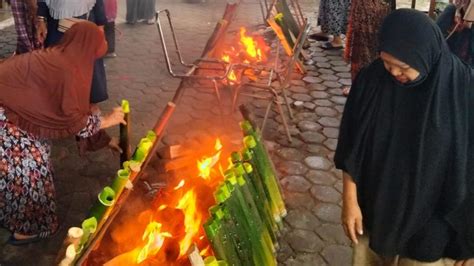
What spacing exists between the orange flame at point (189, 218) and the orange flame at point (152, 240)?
0.13 meters

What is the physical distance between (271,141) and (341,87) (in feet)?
7.53

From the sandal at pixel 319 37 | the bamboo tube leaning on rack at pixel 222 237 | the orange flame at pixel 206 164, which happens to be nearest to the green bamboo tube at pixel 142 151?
the orange flame at pixel 206 164

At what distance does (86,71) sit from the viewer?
135 inches

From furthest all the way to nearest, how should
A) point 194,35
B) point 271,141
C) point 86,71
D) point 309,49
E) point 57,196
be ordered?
point 194,35, point 309,49, point 271,141, point 57,196, point 86,71

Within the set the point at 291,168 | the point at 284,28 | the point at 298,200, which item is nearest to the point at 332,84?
the point at 284,28

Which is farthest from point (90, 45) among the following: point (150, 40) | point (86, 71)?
point (150, 40)

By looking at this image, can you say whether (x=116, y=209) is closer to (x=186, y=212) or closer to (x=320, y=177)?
(x=186, y=212)

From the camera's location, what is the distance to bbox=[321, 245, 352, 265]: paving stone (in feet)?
11.9

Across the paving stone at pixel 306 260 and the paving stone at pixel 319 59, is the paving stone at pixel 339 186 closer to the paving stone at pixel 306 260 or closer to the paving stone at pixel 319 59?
the paving stone at pixel 306 260

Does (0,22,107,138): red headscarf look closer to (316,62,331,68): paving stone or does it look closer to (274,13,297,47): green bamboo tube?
(274,13,297,47): green bamboo tube

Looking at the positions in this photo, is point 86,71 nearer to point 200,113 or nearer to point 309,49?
point 200,113

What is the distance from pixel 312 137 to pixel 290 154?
56 cm

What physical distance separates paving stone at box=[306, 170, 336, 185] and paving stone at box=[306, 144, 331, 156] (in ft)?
1.40

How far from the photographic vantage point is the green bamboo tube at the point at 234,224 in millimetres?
2689
